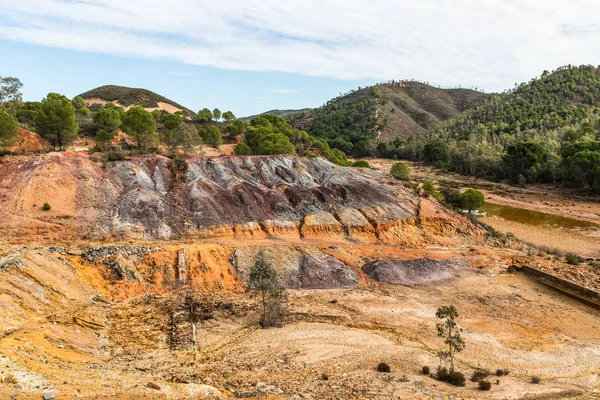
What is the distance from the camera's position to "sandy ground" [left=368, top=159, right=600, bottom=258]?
1718 inches

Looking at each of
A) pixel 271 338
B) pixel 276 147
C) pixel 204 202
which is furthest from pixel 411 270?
pixel 276 147

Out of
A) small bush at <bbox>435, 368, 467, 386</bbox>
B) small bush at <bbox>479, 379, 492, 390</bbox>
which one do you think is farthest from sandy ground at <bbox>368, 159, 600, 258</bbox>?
small bush at <bbox>435, 368, 467, 386</bbox>

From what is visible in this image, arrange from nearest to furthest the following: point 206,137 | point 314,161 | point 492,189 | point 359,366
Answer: point 359,366, point 314,161, point 206,137, point 492,189

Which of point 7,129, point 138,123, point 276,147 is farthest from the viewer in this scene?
point 276,147

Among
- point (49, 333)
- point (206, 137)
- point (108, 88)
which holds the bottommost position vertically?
point (49, 333)

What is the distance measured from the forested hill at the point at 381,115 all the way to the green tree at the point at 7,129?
10259cm

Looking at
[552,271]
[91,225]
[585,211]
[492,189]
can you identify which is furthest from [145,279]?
[492,189]

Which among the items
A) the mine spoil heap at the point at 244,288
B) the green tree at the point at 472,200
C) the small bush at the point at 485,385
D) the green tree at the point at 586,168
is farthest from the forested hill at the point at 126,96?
the small bush at the point at 485,385

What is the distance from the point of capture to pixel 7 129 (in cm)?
3438

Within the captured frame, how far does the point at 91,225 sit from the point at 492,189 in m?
72.2

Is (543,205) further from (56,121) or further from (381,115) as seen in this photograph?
(381,115)

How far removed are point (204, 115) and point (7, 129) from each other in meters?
59.6

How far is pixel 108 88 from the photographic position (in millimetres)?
121562

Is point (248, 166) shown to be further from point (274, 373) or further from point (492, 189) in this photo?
point (492, 189)
